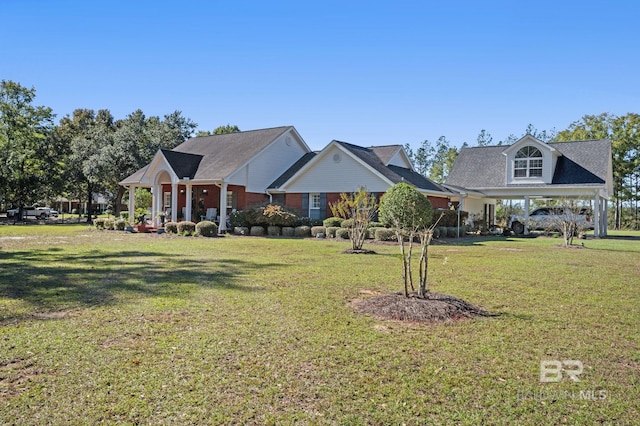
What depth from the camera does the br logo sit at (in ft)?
14.7

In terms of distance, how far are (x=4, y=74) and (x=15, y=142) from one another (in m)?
6.22

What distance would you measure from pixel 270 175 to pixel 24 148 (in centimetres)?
2466

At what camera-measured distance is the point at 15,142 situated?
1542 inches

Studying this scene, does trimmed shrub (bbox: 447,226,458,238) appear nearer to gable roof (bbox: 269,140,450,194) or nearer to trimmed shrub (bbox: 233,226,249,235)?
gable roof (bbox: 269,140,450,194)

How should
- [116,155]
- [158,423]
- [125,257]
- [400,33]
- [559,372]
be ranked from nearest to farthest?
[158,423], [559,372], [125,257], [400,33], [116,155]

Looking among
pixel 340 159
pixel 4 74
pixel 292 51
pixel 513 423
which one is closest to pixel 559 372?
pixel 513 423

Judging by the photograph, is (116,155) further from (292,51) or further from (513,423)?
(513,423)

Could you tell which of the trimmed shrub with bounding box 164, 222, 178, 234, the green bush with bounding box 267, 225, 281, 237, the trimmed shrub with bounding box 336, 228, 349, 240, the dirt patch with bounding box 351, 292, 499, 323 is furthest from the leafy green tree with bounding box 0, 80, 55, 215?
the dirt patch with bounding box 351, 292, 499, 323

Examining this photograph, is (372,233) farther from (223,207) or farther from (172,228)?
(172,228)

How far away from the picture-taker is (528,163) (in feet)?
95.9

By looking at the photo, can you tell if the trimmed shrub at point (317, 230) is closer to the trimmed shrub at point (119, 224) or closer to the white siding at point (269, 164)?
the white siding at point (269, 164)

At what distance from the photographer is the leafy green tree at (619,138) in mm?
46812

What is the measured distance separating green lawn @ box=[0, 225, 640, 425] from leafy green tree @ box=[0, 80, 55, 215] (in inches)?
1348

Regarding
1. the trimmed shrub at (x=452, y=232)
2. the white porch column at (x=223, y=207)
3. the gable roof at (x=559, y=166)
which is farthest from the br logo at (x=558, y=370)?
the gable roof at (x=559, y=166)
